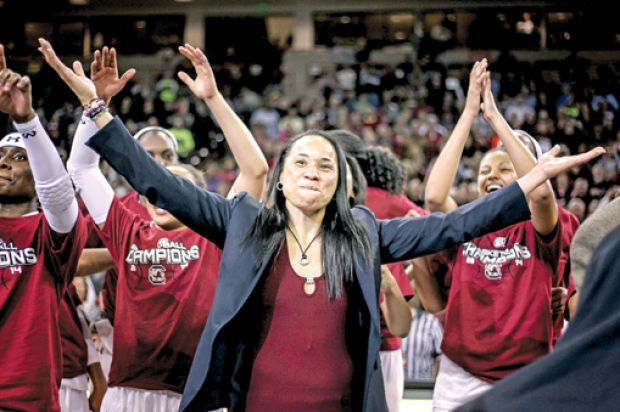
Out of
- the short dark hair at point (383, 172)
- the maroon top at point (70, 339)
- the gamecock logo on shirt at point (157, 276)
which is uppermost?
the short dark hair at point (383, 172)

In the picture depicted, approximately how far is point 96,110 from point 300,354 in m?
0.98

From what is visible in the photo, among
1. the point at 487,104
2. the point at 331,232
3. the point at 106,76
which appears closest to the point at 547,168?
the point at 487,104

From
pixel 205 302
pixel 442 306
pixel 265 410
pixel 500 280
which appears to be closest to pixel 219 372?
pixel 265 410

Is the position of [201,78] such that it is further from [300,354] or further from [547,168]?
[547,168]

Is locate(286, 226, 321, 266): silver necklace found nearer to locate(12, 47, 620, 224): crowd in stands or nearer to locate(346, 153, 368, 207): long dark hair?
locate(346, 153, 368, 207): long dark hair

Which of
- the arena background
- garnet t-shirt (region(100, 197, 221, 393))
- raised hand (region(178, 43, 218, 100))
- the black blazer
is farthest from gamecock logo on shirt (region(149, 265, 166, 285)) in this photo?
the arena background

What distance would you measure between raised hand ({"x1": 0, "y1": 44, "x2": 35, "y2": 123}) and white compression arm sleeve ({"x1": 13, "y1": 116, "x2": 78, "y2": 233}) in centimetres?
3

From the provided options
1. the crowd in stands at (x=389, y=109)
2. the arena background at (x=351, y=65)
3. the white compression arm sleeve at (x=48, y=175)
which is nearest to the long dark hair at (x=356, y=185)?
the white compression arm sleeve at (x=48, y=175)

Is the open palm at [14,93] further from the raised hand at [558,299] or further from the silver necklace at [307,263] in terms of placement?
the raised hand at [558,299]

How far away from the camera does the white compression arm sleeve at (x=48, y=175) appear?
97.6 inches

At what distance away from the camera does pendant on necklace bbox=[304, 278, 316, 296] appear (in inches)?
90.7

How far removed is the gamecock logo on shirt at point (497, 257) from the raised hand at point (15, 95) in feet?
6.10

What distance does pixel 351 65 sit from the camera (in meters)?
14.1

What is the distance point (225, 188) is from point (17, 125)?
7.27m
